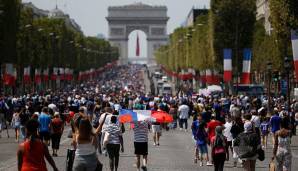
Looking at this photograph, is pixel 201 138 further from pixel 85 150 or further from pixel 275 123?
pixel 85 150

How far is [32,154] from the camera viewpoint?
17.2 metres

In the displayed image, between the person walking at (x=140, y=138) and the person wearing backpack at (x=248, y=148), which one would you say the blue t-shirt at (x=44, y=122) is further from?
the person wearing backpack at (x=248, y=148)

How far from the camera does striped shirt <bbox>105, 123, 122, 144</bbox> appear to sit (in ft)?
87.0

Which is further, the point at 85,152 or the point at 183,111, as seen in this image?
the point at 183,111

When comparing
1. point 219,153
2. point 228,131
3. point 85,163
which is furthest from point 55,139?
point 85,163

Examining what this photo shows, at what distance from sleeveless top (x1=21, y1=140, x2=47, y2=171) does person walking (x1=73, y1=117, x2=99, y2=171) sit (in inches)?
51.7

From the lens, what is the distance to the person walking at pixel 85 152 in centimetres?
1845

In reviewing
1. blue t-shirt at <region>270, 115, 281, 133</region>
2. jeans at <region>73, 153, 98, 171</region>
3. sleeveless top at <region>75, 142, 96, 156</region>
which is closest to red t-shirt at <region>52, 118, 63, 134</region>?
blue t-shirt at <region>270, 115, 281, 133</region>

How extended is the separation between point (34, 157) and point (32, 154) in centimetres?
6

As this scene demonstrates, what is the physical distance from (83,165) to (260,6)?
13759cm

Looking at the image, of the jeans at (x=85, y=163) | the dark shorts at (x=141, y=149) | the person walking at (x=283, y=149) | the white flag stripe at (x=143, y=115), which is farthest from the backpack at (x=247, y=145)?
the jeans at (x=85, y=163)

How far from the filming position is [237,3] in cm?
9331

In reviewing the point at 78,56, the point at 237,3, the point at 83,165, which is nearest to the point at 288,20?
the point at 83,165

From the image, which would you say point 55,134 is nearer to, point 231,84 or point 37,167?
point 37,167
